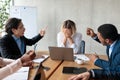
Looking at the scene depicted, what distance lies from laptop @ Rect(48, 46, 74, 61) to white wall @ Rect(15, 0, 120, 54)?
85.3 inches

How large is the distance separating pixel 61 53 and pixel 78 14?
2.26 meters

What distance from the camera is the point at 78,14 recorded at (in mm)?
5164

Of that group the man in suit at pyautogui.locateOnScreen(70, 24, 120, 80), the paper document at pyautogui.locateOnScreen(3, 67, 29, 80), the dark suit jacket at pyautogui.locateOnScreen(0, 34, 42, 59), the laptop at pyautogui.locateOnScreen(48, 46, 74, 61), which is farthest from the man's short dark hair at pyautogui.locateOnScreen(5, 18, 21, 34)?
the man in suit at pyautogui.locateOnScreen(70, 24, 120, 80)

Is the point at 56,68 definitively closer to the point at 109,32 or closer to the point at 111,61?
the point at 111,61

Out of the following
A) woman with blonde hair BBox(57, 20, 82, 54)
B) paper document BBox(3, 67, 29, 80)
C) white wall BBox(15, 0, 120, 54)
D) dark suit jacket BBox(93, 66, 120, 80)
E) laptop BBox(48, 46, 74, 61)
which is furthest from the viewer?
white wall BBox(15, 0, 120, 54)

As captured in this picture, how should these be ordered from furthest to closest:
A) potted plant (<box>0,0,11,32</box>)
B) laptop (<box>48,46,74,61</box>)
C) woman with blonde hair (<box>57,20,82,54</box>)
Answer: potted plant (<box>0,0,11,32</box>) → woman with blonde hair (<box>57,20,82,54</box>) → laptop (<box>48,46,74,61</box>)

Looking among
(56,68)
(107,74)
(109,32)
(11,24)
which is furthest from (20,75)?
(11,24)

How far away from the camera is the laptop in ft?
9.80

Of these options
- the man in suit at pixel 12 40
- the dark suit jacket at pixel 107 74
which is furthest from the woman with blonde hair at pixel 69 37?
the dark suit jacket at pixel 107 74

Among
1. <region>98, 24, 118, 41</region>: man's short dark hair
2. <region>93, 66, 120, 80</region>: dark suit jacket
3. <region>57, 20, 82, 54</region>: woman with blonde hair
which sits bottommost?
<region>93, 66, 120, 80</region>: dark suit jacket

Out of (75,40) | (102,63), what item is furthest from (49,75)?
(75,40)

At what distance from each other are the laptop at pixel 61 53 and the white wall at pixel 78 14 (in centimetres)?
217

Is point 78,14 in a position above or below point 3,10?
below

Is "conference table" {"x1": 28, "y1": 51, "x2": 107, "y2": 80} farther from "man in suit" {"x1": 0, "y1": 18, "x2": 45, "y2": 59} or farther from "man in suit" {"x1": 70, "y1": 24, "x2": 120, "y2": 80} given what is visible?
"man in suit" {"x1": 0, "y1": 18, "x2": 45, "y2": 59}
